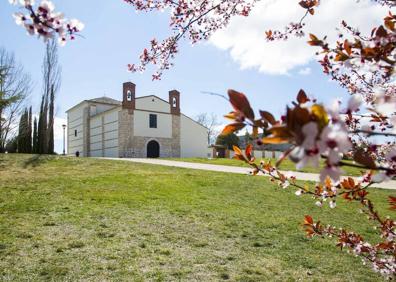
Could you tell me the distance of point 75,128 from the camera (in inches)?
1901

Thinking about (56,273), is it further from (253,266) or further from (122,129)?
(122,129)

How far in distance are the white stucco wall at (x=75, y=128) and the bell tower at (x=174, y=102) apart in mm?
11223

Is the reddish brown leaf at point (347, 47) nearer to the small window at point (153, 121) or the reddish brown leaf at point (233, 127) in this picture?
the reddish brown leaf at point (233, 127)

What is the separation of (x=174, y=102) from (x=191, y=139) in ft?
15.4

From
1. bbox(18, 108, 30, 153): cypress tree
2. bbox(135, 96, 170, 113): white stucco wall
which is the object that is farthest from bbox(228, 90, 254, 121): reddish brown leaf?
bbox(135, 96, 170, 113): white stucco wall

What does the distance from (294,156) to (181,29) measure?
3772mm

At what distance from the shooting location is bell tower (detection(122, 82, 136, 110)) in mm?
37344

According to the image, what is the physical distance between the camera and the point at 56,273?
17.6 feet

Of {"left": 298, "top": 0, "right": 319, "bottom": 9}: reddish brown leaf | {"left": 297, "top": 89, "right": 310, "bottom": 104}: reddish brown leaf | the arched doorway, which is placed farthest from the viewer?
the arched doorway

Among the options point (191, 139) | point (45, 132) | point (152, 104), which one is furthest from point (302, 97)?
point (191, 139)

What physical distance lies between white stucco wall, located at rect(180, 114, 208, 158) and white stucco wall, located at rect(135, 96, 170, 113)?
250 cm

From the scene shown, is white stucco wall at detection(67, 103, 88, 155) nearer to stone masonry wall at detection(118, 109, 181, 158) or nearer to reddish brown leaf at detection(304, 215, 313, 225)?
stone masonry wall at detection(118, 109, 181, 158)

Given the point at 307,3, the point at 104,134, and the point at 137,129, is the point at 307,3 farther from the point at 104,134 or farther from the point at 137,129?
the point at 104,134

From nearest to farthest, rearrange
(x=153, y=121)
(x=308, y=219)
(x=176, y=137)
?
(x=308, y=219)
(x=153, y=121)
(x=176, y=137)
